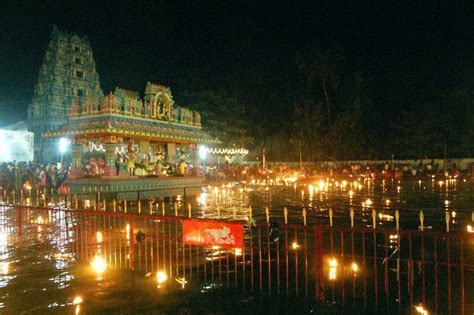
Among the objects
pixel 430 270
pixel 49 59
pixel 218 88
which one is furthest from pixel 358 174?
pixel 49 59

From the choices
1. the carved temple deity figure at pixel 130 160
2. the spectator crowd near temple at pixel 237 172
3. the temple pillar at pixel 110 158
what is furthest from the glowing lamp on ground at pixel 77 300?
the spectator crowd near temple at pixel 237 172

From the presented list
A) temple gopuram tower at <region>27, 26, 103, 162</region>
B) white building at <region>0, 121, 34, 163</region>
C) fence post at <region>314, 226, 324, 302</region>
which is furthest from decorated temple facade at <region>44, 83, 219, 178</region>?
temple gopuram tower at <region>27, 26, 103, 162</region>

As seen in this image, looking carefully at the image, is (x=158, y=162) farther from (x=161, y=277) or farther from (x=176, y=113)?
(x=161, y=277)

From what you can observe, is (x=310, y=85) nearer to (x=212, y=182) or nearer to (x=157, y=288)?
(x=212, y=182)

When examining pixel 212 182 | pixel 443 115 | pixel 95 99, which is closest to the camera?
pixel 95 99

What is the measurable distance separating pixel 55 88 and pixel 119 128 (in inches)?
1273

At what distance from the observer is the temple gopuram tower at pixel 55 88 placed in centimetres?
5025

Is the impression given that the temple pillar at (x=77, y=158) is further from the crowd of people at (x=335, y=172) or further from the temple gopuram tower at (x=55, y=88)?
the temple gopuram tower at (x=55, y=88)

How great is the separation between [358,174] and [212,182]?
50.7ft

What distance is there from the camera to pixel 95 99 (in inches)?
958

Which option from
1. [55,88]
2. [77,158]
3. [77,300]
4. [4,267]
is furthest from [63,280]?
[55,88]

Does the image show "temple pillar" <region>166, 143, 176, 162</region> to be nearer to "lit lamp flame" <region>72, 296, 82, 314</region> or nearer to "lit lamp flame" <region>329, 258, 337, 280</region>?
"lit lamp flame" <region>329, 258, 337, 280</region>

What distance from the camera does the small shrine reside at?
2341 cm

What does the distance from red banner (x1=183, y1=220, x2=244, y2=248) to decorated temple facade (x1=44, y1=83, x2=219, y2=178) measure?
16.4 metres
